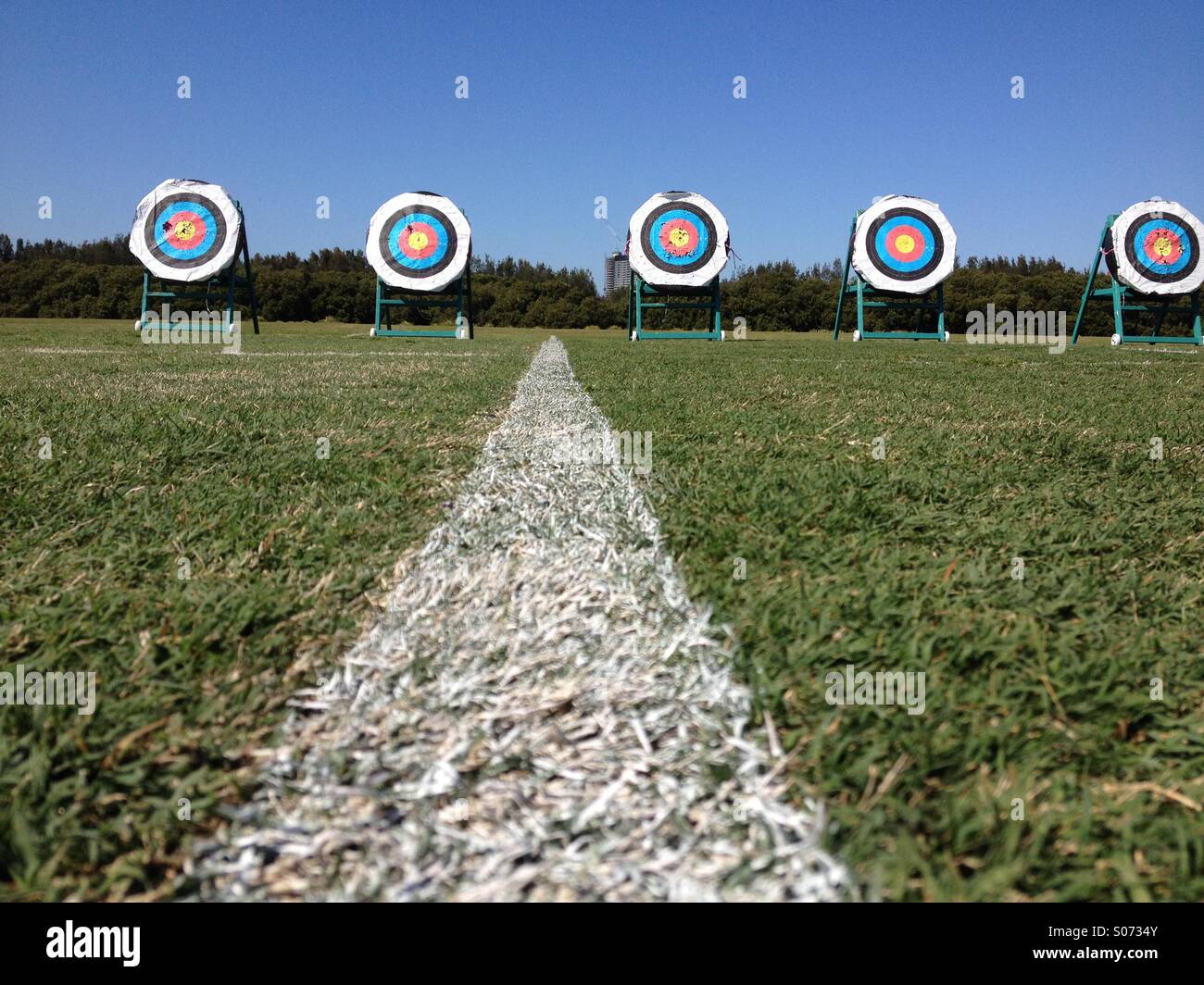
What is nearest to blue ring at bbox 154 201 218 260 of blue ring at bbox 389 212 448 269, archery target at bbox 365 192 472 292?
archery target at bbox 365 192 472 292

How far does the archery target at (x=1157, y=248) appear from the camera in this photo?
18281mm

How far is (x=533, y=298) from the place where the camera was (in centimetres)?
4322

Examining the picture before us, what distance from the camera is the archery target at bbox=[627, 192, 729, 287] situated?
62.1 feet

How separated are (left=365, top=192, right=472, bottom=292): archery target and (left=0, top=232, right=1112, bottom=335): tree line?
20997 mm

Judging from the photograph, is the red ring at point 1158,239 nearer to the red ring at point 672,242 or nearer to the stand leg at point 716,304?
the stand leg at point 716,304

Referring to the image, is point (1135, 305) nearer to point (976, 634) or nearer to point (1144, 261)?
point (1144, 261)

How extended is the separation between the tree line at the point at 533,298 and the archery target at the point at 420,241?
68.9 ft

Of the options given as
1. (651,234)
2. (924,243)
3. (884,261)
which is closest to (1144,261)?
(924,243)

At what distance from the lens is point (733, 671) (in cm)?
115
